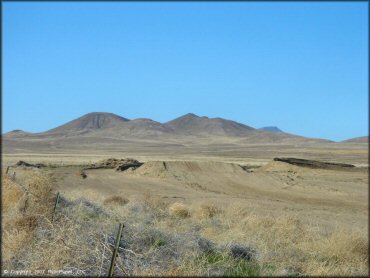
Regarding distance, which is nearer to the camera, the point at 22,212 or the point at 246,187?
the point at 22,212

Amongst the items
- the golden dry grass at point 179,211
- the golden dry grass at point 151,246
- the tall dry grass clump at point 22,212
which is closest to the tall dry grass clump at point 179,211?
the golden dry grass at point 179,211

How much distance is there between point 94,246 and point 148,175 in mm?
36307

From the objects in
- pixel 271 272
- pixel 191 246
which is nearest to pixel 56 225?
pixel 191 246

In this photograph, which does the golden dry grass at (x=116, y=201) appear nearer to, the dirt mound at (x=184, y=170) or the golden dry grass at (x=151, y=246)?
the golden dry grass at (x=151, y=246)

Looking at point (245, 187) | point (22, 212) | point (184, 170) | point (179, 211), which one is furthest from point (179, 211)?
point (184, 170)

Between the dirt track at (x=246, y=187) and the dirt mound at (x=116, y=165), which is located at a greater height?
the dirt mound at (x=116, y=165)

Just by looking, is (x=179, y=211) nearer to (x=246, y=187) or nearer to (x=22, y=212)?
(x=22, y=212)

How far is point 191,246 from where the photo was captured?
37.1 ft

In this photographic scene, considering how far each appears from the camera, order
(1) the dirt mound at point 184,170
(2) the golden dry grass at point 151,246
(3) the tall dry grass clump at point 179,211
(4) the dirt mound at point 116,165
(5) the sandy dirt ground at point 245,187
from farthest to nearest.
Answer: (4) the dirt mound at point 116,165, (1) the dirt mound at point 184,170, (5) the sandy dirt ground at point 245,187, (3) the tall dry grass clump at point 179,211, (2) the golden dry grass at point 151,246

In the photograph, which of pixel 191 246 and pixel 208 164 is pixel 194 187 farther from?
pixel 191 246

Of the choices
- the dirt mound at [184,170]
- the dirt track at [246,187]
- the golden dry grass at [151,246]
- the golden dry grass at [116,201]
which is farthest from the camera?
the dirt mound at [184,170]

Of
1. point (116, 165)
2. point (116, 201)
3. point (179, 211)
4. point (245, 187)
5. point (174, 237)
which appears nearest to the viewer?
point (174, 237)

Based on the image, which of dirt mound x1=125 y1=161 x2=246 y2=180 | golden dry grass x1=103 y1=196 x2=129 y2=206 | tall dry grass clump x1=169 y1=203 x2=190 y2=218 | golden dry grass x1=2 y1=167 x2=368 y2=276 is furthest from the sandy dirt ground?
golden dry grass x1=2 y1=167 x2=368 y2=276

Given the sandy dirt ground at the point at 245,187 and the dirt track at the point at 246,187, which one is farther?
the dirt track at the point at 246,187
